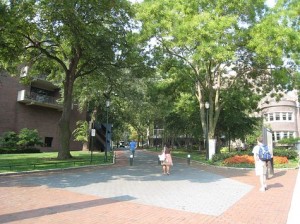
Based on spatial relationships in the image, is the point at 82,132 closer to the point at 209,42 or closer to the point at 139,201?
the point at 209,42

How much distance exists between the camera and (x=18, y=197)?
31.3ft

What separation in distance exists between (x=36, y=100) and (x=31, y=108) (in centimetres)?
136

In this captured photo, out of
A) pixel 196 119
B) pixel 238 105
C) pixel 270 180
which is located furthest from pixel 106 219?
pixel 196 119

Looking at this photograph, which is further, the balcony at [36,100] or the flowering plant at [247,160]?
the balcony at [36,100]

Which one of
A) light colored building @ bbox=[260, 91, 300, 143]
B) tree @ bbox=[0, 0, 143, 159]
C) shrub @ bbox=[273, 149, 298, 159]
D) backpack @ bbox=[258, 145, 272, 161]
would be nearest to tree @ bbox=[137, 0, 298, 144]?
tree @ bbox=[0, 0, 143, 159]

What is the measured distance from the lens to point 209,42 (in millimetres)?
19281

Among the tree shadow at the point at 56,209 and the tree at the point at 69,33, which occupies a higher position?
the tree at the point at 69,33

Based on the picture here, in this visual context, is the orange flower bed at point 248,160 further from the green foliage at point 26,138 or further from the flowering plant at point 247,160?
the green foliage at point 26,138

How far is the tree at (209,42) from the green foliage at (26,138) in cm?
1578

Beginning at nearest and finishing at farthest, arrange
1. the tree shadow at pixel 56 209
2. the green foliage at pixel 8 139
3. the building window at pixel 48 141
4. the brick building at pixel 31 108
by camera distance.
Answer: the tree shadow at pixel 56 209, the green foliage at pixel 8 139, the brick building at pixel 31 108, the building window at pixel 48 141

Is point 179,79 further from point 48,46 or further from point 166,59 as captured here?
point 48,46

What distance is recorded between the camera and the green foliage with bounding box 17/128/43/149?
109 ft

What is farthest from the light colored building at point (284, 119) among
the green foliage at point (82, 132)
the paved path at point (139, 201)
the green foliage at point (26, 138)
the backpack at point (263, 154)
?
the backpack at point (263, 154)

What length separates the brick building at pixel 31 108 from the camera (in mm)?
35688
